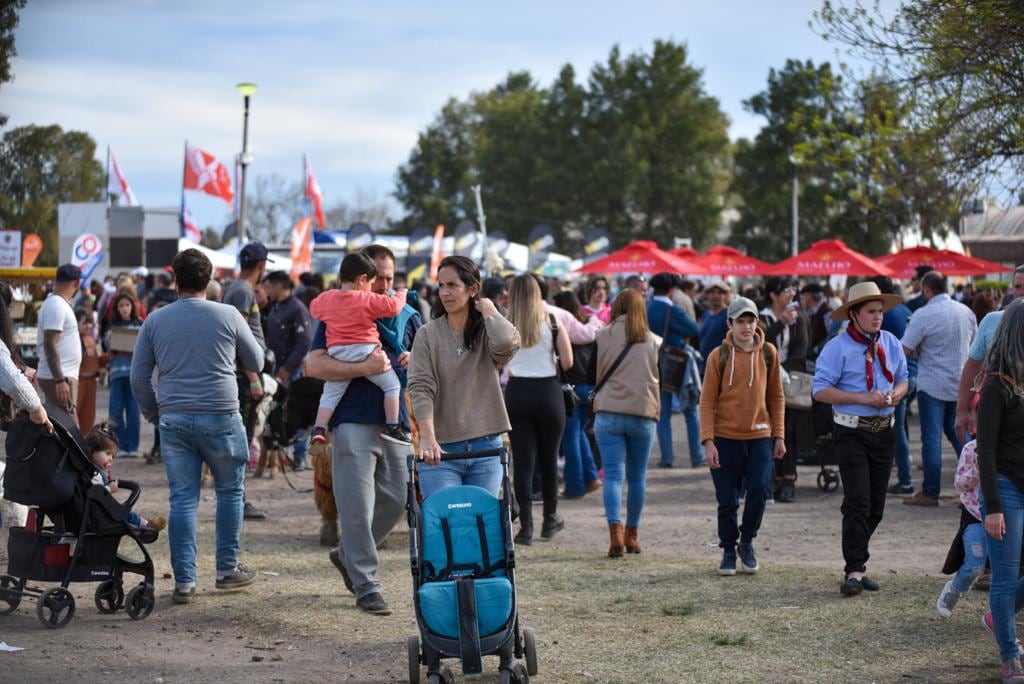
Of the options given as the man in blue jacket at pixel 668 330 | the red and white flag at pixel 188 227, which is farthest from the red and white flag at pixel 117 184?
the man in blue jacket at pixel 668 330

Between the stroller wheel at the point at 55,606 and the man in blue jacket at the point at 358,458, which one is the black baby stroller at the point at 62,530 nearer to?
the stroller wheel at the point at 55,606

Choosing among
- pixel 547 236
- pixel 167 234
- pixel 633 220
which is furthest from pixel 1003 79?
pixel 633 220

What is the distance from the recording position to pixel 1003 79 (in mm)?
9664

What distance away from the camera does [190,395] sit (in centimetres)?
749

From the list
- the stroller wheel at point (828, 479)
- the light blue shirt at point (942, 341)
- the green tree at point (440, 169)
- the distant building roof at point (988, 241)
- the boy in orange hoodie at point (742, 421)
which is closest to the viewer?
the boy in orange hoodie at point (742, 421)

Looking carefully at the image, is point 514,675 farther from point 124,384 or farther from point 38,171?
point 38,171

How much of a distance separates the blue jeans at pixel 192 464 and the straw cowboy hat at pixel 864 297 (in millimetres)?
3916

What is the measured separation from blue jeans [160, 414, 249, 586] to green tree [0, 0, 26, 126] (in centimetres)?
350

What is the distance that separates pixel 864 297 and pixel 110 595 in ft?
16.3

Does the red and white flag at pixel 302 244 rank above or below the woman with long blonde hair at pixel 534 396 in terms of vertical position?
above

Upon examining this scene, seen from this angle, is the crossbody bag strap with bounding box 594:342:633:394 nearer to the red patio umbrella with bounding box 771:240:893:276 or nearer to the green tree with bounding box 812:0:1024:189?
the green tree with bounding box 812:0:1024:189

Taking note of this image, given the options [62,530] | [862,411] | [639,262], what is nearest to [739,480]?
[862,411]

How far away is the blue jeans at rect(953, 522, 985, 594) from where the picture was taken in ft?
21.9

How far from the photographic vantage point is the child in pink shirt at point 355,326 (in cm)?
741
